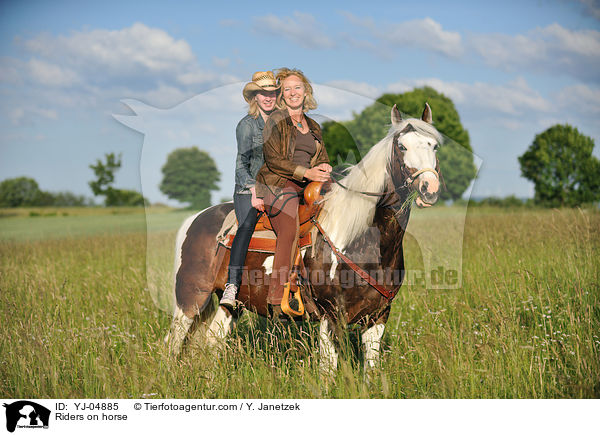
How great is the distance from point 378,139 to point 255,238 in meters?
1.58

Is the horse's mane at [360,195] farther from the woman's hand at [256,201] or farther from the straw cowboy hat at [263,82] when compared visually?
the straw cowboy hat at [263,82]

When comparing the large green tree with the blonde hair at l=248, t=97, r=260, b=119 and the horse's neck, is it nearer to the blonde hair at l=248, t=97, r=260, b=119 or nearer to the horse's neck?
the horse's neck

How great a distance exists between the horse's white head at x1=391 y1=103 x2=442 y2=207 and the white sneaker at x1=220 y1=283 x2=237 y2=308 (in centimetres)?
193

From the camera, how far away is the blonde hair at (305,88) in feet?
11.2

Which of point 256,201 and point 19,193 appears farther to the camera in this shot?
point 19,193

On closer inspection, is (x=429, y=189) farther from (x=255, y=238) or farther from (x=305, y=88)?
(x=255, y=238)

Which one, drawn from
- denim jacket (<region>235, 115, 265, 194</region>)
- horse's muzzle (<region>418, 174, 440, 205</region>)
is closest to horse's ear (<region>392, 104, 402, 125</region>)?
horse's muzzle (<region>418, 174, 440, 205</region>)

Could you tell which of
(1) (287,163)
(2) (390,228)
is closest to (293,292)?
(2) (390,228)

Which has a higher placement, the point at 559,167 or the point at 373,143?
the point at 559,167

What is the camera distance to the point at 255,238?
13.1 ft
